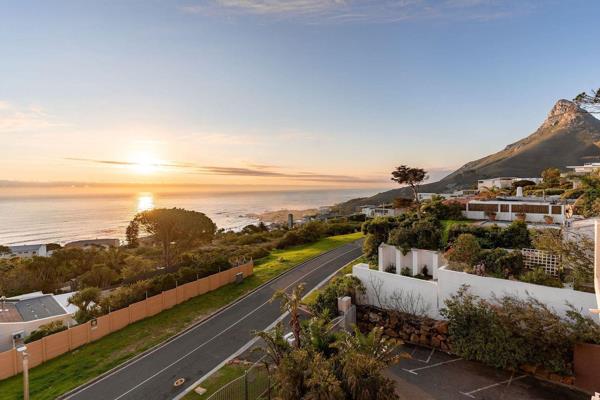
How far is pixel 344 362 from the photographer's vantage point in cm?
883

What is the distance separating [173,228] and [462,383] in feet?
82.2

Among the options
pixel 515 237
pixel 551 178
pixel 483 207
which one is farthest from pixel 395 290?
pixel 551 178

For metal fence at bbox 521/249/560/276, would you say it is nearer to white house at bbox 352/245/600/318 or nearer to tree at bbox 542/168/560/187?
white house at bbox 352/245/600/318

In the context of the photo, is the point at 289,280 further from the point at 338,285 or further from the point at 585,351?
the point at 585,351

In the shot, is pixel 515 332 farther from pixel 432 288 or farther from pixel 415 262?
pixel 415 262

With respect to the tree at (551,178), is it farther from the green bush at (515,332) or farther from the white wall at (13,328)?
the white wall at (13,328)

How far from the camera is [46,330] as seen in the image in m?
15.1

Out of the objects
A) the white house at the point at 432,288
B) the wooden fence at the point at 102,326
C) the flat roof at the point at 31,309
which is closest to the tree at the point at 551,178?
the white house at the point at 432,288

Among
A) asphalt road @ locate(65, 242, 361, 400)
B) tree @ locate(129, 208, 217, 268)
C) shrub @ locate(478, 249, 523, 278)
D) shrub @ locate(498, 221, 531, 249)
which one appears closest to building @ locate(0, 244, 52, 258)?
tree @ locate(129, 208, 217, 268)

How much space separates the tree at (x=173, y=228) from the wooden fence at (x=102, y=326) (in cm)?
747

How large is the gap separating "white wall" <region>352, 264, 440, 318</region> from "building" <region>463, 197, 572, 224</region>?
11.7m

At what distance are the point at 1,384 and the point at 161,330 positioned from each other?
638cm

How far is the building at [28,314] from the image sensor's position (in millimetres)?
15148

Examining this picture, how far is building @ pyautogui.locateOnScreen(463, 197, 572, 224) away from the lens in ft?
70.4
